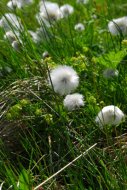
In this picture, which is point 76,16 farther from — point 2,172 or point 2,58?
point 2,172

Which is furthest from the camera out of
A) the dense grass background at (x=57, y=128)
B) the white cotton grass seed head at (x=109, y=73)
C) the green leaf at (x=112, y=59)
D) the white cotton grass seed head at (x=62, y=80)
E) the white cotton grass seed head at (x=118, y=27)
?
the white cotton grass seed head at (x=118, y=27)

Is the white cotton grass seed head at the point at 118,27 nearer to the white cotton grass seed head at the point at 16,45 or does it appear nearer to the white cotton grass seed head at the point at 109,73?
the white cotton grass seed head at the point at 109,73

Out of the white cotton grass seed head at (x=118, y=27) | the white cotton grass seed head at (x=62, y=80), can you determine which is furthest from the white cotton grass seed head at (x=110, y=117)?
the white cotton grass seed head at (x=118, y=27)

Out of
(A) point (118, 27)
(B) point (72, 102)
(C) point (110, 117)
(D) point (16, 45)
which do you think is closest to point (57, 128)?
(B) point (72, 102)

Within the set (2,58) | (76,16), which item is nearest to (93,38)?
(2,58)

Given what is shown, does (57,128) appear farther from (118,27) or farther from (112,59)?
(118,27)

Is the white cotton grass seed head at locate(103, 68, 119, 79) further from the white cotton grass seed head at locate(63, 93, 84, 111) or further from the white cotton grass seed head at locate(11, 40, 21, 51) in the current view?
the white cotton grass seed head at locate(11, 40, 21, 51)

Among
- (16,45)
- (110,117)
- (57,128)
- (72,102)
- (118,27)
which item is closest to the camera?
(110,117)

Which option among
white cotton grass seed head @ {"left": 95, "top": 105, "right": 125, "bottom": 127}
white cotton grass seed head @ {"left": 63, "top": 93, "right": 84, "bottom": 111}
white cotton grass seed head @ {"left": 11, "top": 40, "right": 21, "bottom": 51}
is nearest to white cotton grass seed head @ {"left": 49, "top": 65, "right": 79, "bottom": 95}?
white cotton grass seed head @ {"left": 63, "top": 93, "right": 84, "bottom": 111}
